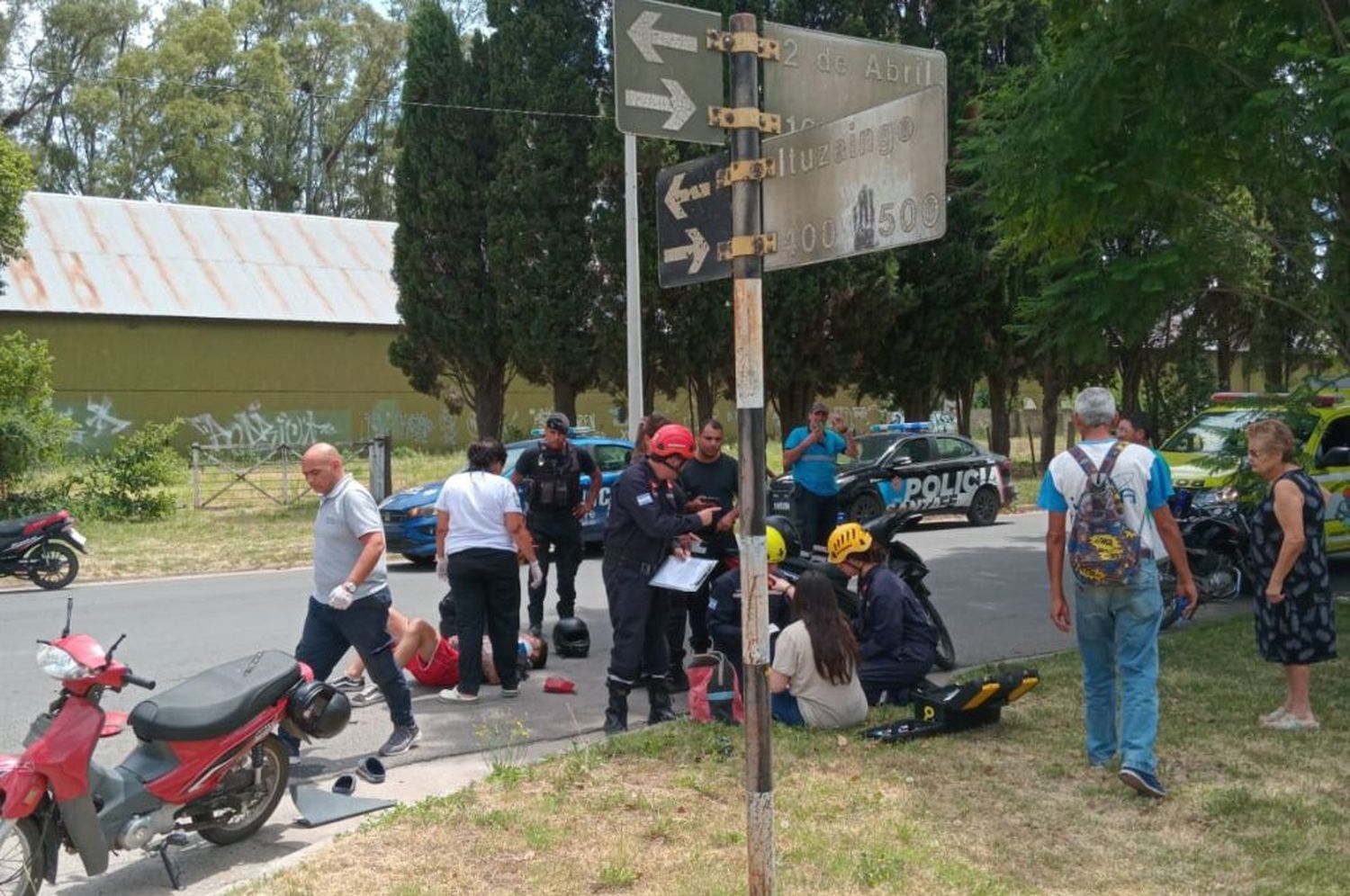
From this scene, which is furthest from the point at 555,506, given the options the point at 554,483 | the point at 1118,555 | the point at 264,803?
the point at 1118,555

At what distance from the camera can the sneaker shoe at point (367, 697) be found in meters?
7.88

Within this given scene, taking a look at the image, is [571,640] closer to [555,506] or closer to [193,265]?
[555,506]

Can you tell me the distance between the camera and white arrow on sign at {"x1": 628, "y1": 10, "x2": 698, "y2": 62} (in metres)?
3.85

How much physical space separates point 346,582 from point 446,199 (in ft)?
58.6

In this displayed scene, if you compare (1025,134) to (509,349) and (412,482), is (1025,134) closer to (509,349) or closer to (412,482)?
(509,349)

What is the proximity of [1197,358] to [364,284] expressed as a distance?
22846 millimetres

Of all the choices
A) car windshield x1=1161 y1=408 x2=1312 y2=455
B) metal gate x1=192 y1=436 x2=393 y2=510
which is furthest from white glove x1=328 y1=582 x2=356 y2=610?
metal gate x1=192 y1=436 x2=393 y2=510

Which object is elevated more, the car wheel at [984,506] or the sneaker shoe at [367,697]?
the car wheel at [984,506]

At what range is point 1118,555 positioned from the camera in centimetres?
574

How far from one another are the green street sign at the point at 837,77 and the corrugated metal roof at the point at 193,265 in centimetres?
2811

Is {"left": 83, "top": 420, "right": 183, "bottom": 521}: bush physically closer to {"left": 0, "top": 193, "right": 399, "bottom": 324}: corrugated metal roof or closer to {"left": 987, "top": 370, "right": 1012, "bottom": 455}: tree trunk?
{"left": 0, "top": 193, "right": 399, "bottom": 324}: corrugated metal roof

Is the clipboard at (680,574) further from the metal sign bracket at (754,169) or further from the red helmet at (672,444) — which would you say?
the metal sign bracket at (754,169)

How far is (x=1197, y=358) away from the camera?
2614 centimetres

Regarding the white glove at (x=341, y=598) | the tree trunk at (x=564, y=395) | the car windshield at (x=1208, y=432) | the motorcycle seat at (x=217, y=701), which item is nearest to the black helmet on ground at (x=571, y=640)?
the white glove at (x=341, y=598)
